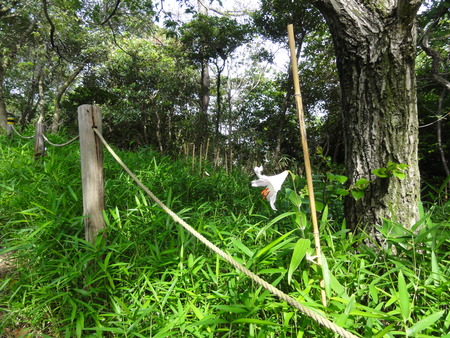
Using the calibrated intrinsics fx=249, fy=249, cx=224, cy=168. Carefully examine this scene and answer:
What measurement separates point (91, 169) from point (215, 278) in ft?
3.10

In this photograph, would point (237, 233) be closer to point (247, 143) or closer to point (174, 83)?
point (174, 83)

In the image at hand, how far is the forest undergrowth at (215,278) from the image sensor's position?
923mm

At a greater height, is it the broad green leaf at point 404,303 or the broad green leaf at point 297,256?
the broad green leaf at point 297,256

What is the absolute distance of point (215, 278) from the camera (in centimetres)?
123

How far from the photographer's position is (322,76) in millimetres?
6918

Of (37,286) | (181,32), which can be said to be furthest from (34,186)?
(181,32)

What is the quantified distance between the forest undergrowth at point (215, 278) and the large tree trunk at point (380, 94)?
0.14m

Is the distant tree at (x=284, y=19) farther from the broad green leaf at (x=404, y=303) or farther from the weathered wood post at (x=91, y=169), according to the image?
the broad green leaf at (x=404, y=303)

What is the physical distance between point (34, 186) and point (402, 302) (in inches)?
101

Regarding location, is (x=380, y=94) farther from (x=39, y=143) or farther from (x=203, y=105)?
(x=203, y=105)

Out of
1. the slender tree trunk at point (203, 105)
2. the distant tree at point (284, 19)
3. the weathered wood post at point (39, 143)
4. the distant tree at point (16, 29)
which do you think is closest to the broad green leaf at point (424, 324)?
the weathered wood post at point (39, 143)

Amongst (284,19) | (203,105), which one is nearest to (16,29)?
(203,105)

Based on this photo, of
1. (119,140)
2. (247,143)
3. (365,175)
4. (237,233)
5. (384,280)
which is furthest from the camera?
(247,143)

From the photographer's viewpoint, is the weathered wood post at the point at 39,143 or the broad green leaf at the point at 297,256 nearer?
the broad green leaf at the point at 297,256
